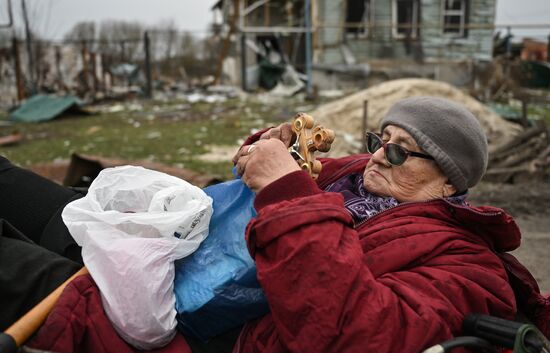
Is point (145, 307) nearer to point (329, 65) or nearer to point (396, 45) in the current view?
point (329, 65)

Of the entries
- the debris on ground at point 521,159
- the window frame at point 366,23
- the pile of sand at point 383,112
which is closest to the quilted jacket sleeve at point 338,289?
the debris on ground at point 521,159

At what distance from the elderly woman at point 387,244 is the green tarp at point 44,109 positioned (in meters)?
12.2

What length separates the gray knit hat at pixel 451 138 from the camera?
1.72m

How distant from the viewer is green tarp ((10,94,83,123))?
12.7 metres

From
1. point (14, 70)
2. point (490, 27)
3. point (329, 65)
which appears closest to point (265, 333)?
point (14, 70)

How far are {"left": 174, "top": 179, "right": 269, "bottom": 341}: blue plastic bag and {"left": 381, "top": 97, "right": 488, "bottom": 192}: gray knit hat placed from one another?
0.62 m

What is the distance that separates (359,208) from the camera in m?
1.84

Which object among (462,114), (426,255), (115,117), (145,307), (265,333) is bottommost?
(115,117)

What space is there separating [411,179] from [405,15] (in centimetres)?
1964

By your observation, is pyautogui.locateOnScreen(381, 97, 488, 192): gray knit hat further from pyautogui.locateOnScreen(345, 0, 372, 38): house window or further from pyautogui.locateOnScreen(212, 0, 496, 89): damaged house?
pyautogui.locateOnScreen(345, 0, 372, 38): house window

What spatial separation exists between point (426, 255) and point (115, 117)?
12336mm

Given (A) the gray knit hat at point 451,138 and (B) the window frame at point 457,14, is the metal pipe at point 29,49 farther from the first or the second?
(A) the gray knit hat at point 451,138

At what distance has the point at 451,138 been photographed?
67.5 inches

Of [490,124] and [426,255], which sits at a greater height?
[426,255]
